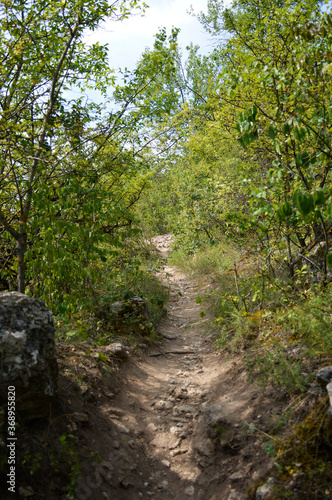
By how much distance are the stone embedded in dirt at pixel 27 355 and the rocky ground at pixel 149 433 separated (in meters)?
0.24

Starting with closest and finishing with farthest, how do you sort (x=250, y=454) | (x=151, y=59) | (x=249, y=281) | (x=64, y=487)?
(x=64, y=487)
(x=250, y=454)
(x=151, y=59)
(x=249, y=281)

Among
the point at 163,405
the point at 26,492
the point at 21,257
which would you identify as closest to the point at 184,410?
the point at 163,405

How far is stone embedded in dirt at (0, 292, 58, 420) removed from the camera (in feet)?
8.13

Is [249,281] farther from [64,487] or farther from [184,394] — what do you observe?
[64,487]

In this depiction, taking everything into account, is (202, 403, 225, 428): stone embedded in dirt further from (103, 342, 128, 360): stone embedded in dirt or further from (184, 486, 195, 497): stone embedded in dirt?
(103, 342, 128, 360): stone embedded in dirt

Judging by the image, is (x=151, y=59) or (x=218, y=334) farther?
(x=218, y=334)

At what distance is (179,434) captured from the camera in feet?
11.3

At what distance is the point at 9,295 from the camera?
2783 millimetres

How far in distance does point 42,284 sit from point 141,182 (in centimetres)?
334

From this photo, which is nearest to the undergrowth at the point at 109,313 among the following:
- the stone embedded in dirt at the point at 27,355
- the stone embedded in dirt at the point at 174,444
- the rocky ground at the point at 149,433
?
the rocky ground at the point at 149,433

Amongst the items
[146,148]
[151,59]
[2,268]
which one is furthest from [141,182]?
[2,268]

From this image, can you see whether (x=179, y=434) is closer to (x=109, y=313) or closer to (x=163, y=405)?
(x=163, y=405)

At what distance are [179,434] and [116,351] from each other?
145 centimetres

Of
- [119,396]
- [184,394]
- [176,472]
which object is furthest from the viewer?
[184,394]
